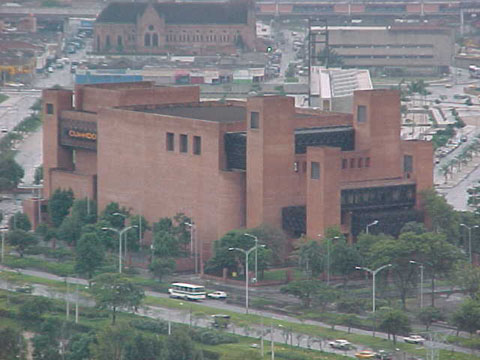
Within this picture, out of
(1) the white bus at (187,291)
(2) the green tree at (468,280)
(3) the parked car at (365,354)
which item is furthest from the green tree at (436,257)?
(3) the parked car at (365,354)

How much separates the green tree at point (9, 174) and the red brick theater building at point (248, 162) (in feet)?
27.7

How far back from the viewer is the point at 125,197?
9619 cm

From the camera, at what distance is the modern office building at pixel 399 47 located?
185125mm

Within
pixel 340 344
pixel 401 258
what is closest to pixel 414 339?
pixel 340 344

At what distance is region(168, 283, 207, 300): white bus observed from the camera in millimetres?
80875

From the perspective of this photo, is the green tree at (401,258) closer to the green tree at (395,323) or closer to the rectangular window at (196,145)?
the green tree at (395,323)

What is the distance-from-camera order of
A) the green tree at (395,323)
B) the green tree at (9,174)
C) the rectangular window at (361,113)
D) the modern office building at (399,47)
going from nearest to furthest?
1. the green tree at (395,323)
2. the rectangular window at (361,113)
3. the green tree at (9,174)
4. the modern office building at (399,47)

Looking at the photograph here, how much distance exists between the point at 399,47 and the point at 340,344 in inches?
4550

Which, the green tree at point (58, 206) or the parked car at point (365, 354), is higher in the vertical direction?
the green tree at point (58, 206)

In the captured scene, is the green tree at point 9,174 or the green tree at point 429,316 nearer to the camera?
the green tree at point 429,316

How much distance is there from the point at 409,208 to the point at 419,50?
→ 96.1 m

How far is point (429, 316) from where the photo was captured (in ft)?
246

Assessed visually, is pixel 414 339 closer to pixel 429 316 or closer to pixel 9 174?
pixel 429 316

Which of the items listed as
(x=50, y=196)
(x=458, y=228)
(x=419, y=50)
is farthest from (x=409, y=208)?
(x=419, y=50)
